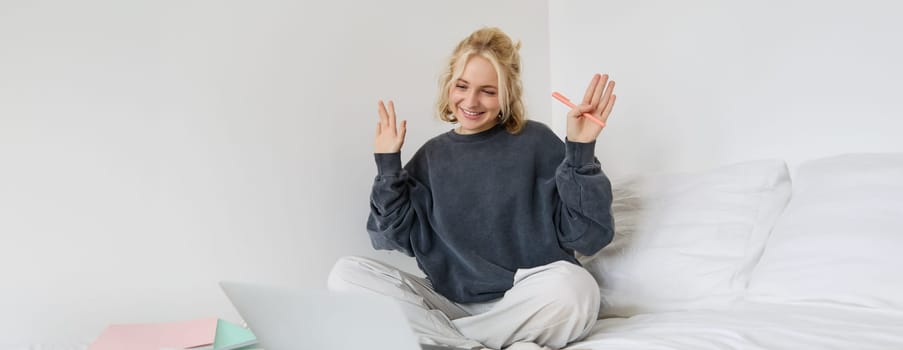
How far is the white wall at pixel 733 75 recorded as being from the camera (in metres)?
1.49

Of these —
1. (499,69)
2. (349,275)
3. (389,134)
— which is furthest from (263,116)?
(499,69)

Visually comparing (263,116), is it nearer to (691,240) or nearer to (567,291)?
(567,291)

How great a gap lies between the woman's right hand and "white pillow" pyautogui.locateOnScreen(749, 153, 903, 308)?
27.7 inches

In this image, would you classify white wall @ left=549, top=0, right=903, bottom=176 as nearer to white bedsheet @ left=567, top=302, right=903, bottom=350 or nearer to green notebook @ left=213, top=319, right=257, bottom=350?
white bedsheet @ left=567, top=302, right=903, bottom=350

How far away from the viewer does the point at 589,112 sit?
4.77ft

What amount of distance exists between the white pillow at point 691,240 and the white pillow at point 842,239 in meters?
0.06

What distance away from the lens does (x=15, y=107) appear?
4.72 feet

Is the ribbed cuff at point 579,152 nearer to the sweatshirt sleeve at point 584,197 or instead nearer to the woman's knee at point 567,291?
the sweatshirt sleeve at point 584,197

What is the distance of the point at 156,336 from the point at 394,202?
1.65 ft

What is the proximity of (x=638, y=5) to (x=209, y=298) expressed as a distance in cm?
121

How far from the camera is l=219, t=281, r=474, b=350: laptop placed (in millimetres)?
731

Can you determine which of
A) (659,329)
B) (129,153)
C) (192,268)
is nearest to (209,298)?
(192,268)

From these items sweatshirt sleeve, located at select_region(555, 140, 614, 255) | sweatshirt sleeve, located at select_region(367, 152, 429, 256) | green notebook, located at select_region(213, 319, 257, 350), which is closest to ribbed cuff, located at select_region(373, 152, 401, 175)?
sweatshirt sleeve, located at select_region(367, 152, 429, 256)

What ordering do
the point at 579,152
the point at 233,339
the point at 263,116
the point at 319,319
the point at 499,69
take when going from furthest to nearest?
the point at 263,116
the point at 499,69
the point at 579,152
the point at 233,339
the point at 319,319
